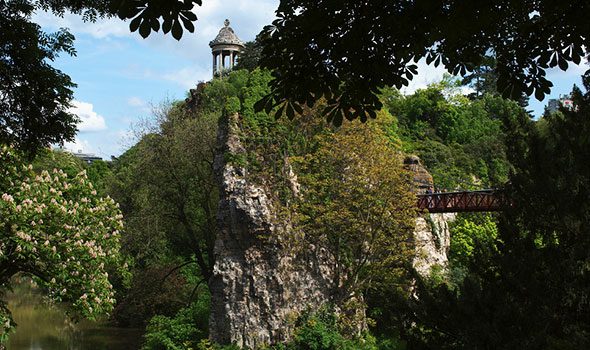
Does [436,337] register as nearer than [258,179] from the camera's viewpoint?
Yes

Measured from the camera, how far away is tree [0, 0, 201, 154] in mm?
7020

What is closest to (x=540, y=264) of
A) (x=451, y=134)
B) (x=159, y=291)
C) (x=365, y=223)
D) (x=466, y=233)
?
(x=365, y=223)

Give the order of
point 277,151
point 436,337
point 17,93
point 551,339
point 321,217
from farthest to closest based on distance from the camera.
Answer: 1. point 277,151
2. point 321,217
3. point 436,337
4. point 551,339
5. point 17,93

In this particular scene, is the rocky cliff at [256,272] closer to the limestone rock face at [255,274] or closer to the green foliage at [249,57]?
the limestone rock face at [255,274]

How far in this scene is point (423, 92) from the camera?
38.6 meters

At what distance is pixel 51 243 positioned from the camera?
1349cm

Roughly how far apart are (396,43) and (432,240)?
63.8ft

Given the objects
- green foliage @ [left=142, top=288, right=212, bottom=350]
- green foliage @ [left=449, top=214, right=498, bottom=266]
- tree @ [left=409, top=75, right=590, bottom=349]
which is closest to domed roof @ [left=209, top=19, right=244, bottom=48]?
green foliage @ [left=449, top=214, right=498, bottom=266]

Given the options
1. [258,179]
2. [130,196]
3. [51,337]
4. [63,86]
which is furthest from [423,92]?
[63,86]

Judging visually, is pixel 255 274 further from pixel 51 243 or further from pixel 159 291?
pixel 51 243

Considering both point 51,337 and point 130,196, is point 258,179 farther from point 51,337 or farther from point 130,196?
point 51,337

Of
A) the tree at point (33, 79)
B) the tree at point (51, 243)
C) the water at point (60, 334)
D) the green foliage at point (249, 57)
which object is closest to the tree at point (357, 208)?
the tree at point (51, 243)

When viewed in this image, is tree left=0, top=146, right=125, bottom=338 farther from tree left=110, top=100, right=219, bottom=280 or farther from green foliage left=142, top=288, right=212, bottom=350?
tree left=110, top=100, right=219, bottom=280

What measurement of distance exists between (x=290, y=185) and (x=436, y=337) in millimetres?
8949
